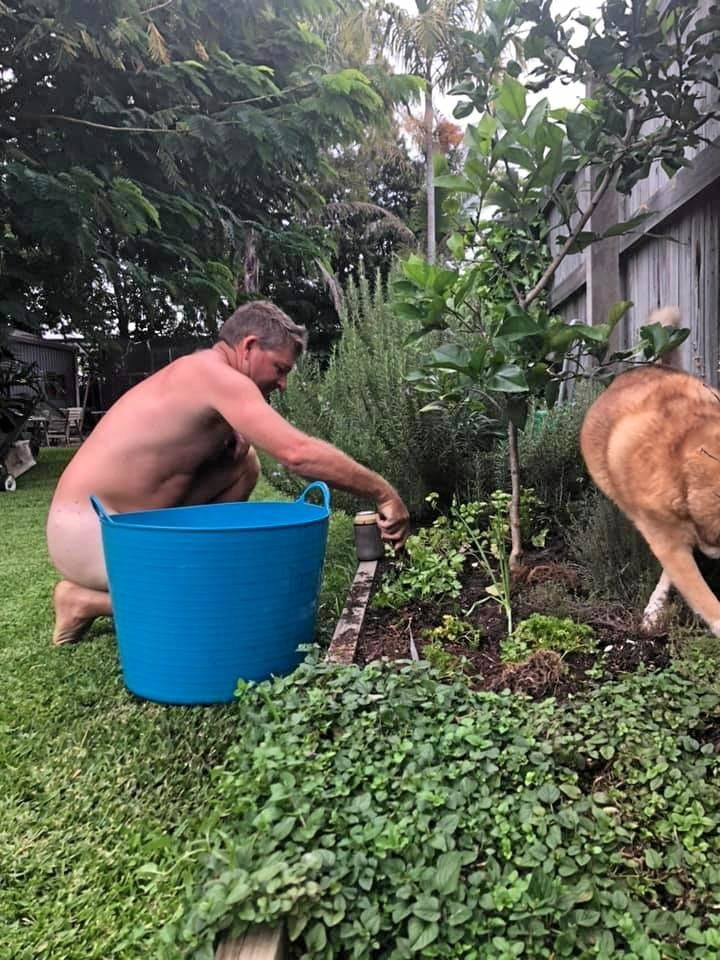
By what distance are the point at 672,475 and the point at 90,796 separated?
70.4 inches

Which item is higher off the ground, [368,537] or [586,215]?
[586,215]

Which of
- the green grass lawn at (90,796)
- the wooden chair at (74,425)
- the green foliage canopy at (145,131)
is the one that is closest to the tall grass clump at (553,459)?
the green grass lawn at (90,796)

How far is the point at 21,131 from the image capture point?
770 centimetres

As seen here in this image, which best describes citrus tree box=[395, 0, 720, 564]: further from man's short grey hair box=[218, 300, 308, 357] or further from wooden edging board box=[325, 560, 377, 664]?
wooden edging board box=[325, 560, 377, 664]

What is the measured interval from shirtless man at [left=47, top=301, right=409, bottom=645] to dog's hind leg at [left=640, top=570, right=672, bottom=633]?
0.82 metres

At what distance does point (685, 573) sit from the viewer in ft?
6.64

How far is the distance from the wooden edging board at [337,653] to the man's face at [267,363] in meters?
0.91

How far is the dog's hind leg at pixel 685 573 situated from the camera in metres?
1.99

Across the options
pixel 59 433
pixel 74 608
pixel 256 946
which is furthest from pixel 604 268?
pixel 59 433

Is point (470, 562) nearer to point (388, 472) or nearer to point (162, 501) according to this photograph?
point (388, 472)

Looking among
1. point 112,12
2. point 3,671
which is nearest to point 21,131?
point 112,12

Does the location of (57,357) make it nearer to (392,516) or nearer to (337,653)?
(392,516)

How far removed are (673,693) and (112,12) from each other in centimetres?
674

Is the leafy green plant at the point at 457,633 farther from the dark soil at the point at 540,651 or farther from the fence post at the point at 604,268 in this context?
the fence post at the point at 604,268
